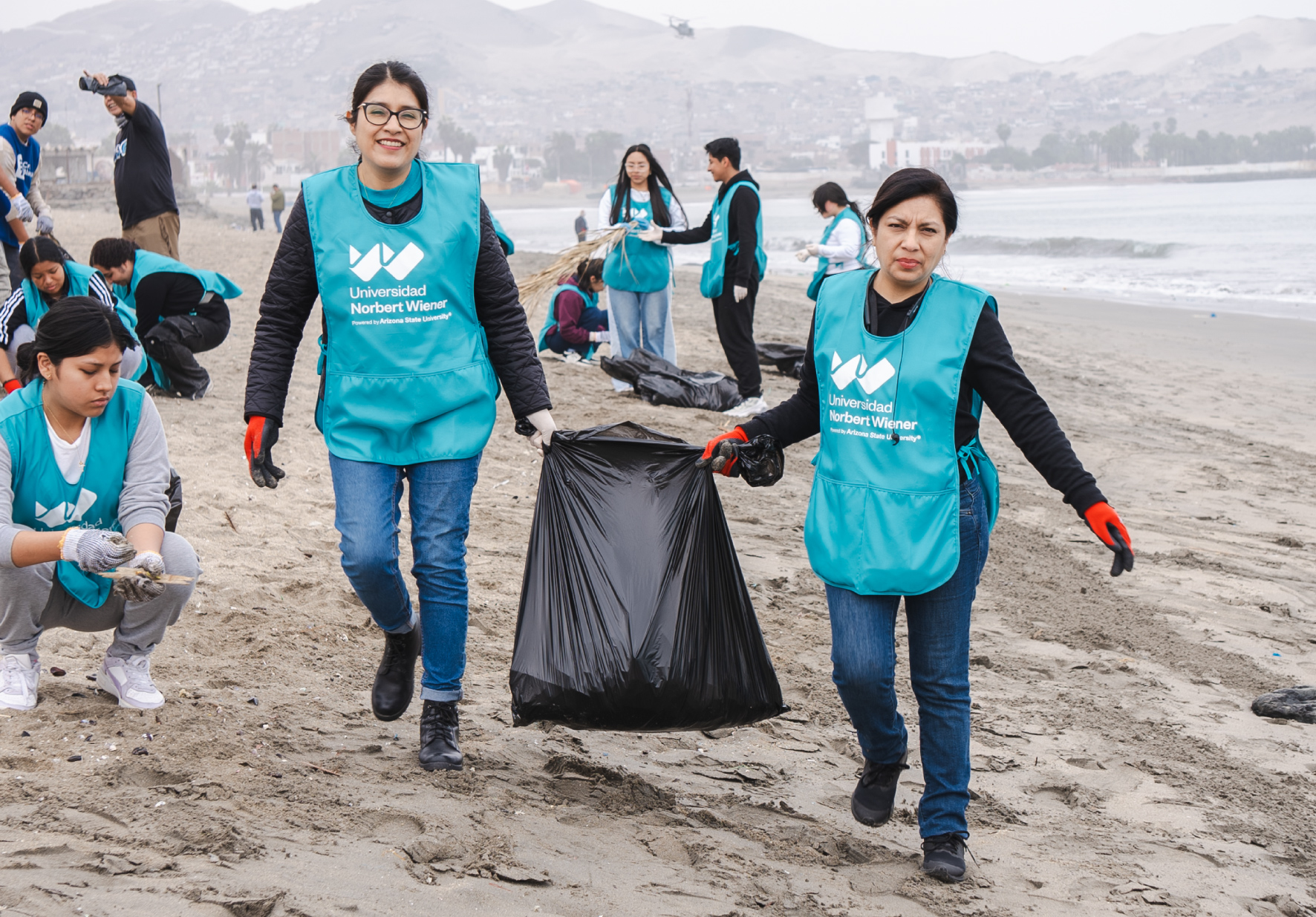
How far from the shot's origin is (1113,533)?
229cm

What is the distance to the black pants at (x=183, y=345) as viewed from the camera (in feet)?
20.2

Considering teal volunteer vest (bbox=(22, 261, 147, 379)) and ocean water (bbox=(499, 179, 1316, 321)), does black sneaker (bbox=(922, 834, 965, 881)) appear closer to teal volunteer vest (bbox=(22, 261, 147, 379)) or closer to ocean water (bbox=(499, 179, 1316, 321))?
ocean water (bbox=(499, 179, 1316, 321))

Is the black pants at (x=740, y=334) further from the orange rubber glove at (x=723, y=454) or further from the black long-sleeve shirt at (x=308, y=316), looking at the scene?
the orange rubber glove at (x=723, y=454)

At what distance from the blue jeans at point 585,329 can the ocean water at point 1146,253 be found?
118 inches

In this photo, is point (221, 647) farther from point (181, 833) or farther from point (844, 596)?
point (844, 596)

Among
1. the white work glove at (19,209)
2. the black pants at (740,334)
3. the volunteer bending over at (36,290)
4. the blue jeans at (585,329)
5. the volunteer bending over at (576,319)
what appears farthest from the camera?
the blue jeans at (585,329)

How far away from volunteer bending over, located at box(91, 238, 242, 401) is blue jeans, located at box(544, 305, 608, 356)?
9.77 ft

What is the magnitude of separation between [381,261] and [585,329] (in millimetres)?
6273

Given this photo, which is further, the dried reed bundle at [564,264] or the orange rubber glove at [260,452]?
the dried reed bundle at [564,264]

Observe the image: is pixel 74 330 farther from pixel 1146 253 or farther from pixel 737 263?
pixel 1146 253

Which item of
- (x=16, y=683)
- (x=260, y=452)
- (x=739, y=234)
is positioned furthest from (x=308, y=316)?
(x=739, y=234)

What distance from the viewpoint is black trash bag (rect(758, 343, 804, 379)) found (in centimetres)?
919

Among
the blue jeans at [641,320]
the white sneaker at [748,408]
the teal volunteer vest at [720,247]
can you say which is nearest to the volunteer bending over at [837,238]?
the teal volunteer vest at [720,247]

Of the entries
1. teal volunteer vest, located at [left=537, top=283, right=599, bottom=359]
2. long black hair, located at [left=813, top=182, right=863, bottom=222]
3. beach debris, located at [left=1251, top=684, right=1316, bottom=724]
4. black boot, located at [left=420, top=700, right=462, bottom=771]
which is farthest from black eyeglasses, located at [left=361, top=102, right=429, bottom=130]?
teal volunteer vest, located at [left=537, top=283, right=599, bottom=359]
